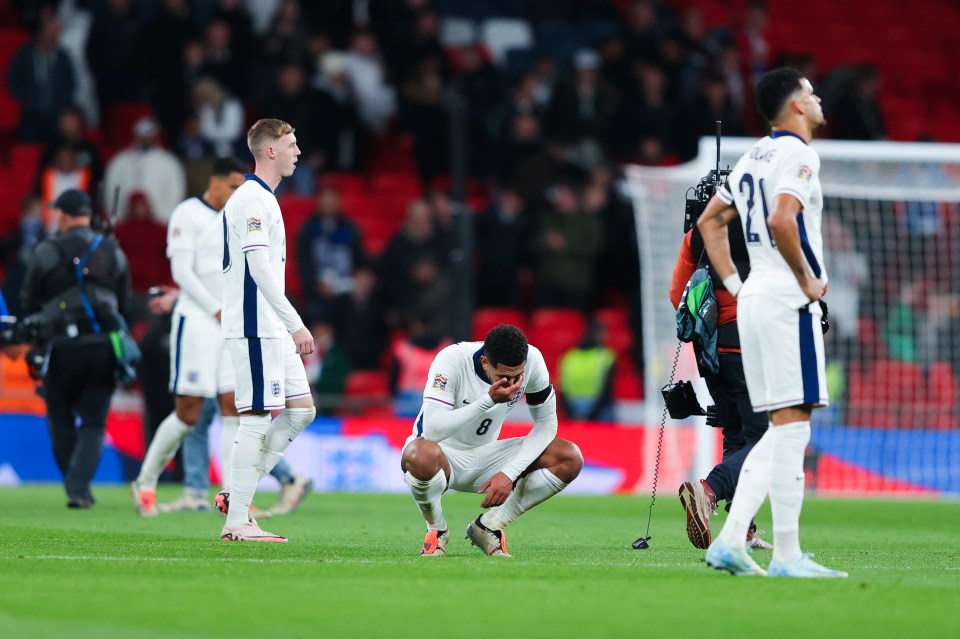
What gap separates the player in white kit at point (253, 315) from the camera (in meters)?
8.39

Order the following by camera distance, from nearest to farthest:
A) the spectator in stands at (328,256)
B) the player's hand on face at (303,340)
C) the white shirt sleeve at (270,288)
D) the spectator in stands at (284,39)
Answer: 1. the player's hand on face at (303,340)
2. the white shirt sleeve at (270,288)
3. the spectator in stands at (328,256)
4. the spectator in stands at (284,39)

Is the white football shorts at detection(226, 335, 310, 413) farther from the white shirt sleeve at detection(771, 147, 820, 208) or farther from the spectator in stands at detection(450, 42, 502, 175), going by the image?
the spectator in stands at detection(450, 42, 502, 175)

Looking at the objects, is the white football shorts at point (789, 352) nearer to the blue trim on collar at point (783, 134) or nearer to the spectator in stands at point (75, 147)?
the blue trim on collar at point (783, 134)

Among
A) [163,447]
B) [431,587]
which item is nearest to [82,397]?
[163,447]

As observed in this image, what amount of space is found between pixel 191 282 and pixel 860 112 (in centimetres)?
1157

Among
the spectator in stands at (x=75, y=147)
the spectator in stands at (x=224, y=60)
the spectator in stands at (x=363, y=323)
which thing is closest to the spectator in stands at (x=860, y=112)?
the spectator in stands at (x=363, y=323)

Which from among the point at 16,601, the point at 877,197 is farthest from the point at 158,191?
the point at 16,601

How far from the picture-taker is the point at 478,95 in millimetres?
19547

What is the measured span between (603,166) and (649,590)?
45.3ft

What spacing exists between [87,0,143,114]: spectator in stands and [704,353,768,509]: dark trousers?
11726mm

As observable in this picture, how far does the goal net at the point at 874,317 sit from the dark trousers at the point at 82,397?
587 cm

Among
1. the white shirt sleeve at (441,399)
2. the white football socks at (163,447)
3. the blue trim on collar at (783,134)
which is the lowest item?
the white football socks at (163,447)

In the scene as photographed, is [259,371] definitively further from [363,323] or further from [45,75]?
[45,75]

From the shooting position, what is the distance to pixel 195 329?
37.1ft
